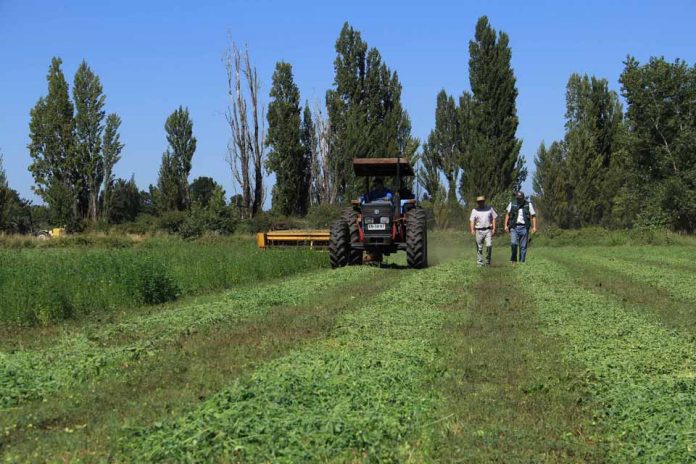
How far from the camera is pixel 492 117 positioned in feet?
145

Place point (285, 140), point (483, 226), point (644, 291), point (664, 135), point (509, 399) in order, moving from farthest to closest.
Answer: point (285, 140) → point (664, 135) → point (483, 226) → point (644, 291) → point (509, 399)

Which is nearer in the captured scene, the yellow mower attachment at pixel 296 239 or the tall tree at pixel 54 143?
the yellow mower attachment at pixel 296 239

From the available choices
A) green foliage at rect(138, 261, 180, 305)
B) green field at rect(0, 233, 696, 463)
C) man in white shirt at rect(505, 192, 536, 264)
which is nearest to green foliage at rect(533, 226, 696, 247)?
man in white shirt at rect(505, 192, 536, 264)

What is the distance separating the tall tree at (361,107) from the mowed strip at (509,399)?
3735cm

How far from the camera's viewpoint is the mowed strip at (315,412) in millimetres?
3859

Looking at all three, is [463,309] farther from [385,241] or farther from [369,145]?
[369,145]

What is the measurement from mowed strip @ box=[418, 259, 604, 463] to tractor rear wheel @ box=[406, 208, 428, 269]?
7533 mm

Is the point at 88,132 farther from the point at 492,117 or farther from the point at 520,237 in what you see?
the point at 520,237

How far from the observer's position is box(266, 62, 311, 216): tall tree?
46.2 m

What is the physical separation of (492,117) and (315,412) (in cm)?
4170

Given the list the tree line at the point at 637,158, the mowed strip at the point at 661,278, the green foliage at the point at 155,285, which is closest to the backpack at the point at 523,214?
the mowed strip at the point at 661,278

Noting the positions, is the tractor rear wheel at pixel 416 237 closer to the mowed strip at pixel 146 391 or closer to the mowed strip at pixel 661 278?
the mowed strip at pixel 661 278

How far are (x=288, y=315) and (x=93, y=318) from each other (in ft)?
9.63


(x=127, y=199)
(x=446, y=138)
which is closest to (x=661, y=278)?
(x=446, y=138)
